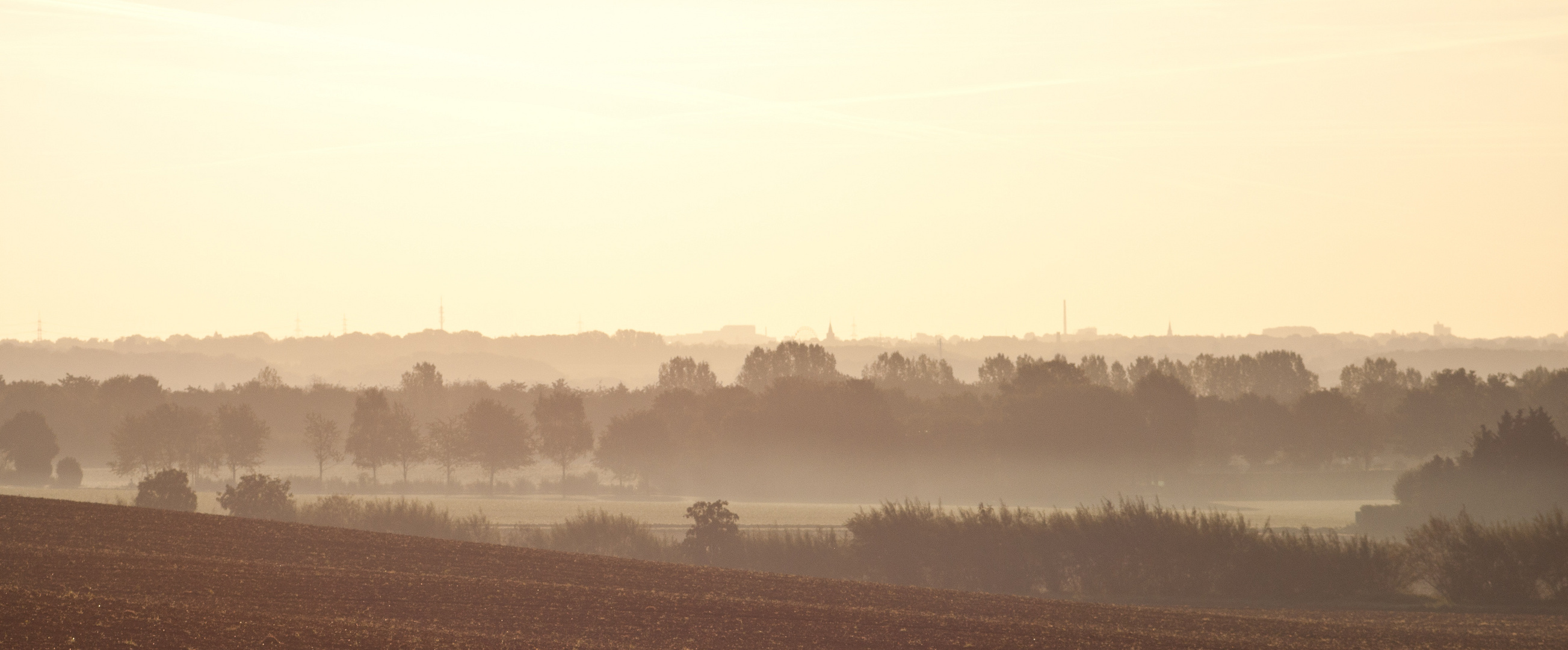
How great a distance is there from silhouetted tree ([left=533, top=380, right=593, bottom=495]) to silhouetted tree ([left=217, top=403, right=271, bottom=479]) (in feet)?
87.3

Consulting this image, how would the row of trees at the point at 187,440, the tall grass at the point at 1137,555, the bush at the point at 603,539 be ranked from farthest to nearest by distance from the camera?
the row of trees at the point at 187,440 → the bush at the point at 603,539 → the tall grass at the point at 1137,555

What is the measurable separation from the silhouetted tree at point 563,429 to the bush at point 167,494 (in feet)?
189

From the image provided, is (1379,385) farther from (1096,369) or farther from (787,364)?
(787,364)

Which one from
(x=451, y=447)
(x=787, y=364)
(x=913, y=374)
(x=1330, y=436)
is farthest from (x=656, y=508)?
(x=913, y=374)

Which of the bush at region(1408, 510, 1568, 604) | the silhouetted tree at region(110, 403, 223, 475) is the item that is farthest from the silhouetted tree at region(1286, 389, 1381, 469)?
the silhouetted tree at region(110, 403, 223, 475)

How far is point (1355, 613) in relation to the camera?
3859cm

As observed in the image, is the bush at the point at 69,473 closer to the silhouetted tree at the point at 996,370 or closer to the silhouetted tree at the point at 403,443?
the silhouetted tree at the point at 403,443

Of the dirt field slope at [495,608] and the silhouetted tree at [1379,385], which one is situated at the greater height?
the silhouetted tree at [1379,385]

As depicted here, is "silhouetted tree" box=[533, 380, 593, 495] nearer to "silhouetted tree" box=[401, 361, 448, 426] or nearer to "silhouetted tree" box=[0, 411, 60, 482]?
"silhouetted tree" box=[401, 361, 448, 426]

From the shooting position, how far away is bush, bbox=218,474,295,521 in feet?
205

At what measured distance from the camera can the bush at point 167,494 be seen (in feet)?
205

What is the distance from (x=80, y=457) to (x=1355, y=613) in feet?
446

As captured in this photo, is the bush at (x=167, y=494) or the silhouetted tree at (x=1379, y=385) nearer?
the bush at (x=167, y=494)

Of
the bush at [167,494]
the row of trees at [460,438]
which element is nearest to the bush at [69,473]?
the row of trees at [460,438]
